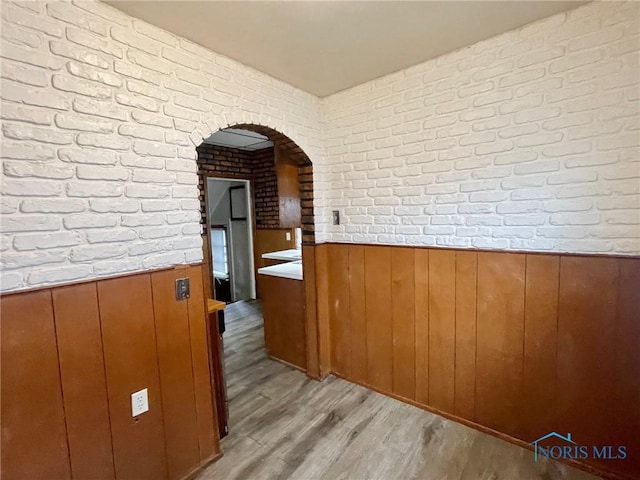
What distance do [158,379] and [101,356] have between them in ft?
1.04

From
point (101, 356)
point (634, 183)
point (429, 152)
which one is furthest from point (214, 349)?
point (634, 183)

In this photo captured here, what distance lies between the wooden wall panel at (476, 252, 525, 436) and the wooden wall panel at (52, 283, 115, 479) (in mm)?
Result: 2093

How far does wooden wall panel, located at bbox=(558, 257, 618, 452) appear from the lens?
1.55 metres

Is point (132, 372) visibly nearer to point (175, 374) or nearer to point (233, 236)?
point (175, 374)

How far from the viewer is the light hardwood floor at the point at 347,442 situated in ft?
5.52

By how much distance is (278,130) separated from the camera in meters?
2.23

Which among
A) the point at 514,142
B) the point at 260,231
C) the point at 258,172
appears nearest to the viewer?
the point at 514,142

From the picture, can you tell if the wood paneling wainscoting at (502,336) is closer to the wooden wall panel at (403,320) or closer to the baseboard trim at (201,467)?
the wooden wall panel at (403,320)

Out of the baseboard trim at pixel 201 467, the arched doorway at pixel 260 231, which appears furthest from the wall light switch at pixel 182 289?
the baseboard trim at pixel 201 467

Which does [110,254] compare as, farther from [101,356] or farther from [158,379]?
[158,379]

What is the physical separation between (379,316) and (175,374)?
57.6 inches

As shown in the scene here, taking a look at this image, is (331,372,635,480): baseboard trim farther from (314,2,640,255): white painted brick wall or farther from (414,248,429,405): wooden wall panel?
(314,2,640,255): white painted brick wall

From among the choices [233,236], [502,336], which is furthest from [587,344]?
[233,236]

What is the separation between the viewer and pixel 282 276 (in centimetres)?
288
